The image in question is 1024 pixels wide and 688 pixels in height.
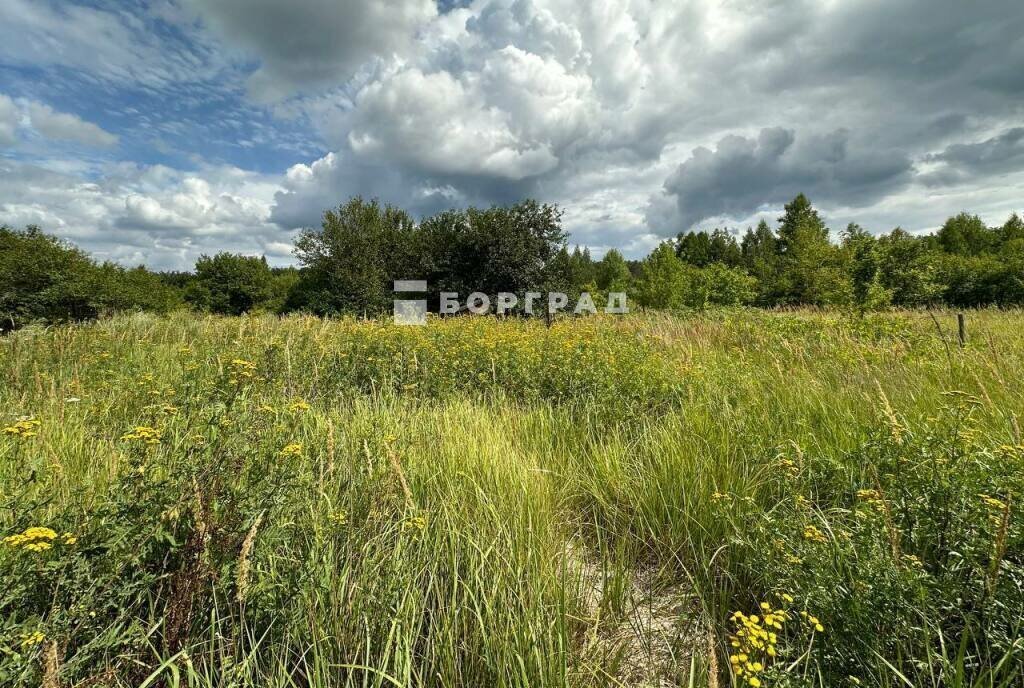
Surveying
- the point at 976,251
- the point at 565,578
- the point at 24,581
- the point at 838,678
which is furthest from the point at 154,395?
the point at 976,251

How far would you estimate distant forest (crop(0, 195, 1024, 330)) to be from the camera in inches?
722

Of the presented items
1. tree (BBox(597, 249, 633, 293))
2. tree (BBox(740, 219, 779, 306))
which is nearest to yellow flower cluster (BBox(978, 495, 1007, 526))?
tree (BBox(740, 219, 779, 306))

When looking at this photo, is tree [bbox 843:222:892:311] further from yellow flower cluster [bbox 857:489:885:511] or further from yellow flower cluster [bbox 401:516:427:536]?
yellow flower cluster [bbox 401:516:427:536]

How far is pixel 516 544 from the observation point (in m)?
1.93

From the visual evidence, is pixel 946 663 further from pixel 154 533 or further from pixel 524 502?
pixel 154 533

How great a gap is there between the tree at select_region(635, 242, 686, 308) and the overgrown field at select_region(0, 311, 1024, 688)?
2287 cm

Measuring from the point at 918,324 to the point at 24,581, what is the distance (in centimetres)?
1043

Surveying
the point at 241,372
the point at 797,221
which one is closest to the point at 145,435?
the point at 241,372

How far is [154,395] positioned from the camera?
141 inches

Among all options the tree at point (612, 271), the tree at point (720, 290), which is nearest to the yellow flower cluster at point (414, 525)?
the tree at point (720, 290)

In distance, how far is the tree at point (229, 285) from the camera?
42562 mm

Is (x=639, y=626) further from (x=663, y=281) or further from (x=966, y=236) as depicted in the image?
(x=966, y=236)

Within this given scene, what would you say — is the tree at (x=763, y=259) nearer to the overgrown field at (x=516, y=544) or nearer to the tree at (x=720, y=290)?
the tree at (x=720, y=290)

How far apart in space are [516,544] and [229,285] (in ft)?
168
